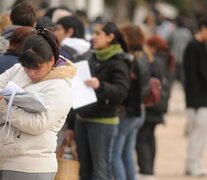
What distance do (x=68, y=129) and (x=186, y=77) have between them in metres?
3.29

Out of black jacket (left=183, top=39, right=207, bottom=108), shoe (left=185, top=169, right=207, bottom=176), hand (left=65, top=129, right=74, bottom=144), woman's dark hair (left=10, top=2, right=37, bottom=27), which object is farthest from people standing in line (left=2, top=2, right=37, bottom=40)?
shoe (left=185, top=169, right=207, bottom=176)

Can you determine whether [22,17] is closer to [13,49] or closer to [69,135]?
[13,49]

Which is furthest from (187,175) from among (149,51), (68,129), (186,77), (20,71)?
(20,71)

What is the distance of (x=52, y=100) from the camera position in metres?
6.54

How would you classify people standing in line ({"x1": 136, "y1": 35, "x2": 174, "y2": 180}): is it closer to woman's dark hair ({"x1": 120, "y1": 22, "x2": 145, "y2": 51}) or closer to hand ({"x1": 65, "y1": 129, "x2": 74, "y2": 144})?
woman's dark hair ({"x1": 120, "y1": 22, "x2": 145, "y2": 51})

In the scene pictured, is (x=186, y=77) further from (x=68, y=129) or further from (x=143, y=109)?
(x=68, y=129)

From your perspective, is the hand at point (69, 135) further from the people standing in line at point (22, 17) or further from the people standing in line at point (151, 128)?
the people standing in line at point (151, 128)

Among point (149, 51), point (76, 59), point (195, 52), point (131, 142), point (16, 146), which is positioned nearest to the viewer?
point (16, 146)

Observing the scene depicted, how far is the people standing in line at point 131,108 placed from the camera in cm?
1002

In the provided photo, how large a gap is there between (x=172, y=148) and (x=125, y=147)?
5.82 meters

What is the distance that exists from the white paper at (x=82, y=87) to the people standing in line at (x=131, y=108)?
1.19 metres

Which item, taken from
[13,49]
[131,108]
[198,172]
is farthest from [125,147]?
[13,49]

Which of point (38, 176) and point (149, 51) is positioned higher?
point (38, 176)

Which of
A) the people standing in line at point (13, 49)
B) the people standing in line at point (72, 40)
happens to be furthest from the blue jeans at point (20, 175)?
the people standing in line at point (72, 40)
